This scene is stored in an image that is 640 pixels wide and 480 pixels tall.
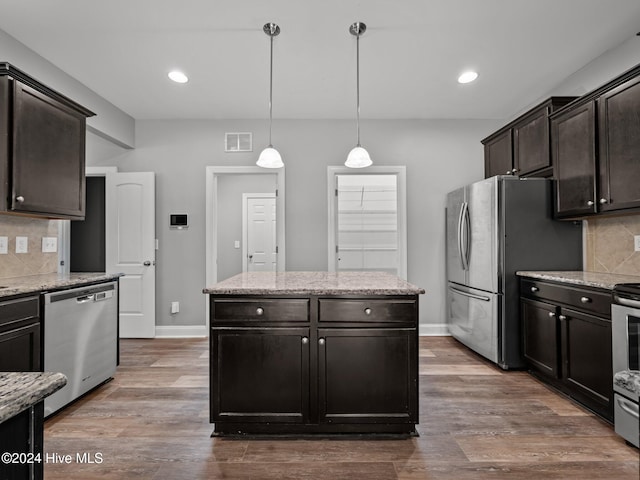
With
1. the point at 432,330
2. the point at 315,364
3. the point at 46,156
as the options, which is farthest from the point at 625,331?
the point at 46,156

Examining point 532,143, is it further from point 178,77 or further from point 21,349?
point 21,349

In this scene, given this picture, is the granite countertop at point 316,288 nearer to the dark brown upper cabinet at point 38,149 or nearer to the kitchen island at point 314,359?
the kitchen island at point 314,359

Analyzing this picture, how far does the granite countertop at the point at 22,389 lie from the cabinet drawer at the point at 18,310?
1.76 meters

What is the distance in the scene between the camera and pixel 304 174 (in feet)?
15.4

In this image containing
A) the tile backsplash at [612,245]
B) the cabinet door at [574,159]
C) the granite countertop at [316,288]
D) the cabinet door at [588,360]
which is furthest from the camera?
the tile backsplash at [612,245]

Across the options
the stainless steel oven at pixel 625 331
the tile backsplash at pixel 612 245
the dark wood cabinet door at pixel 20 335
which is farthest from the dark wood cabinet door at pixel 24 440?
the tile backsplash at pixel 612 245

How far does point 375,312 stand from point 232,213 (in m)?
5.30

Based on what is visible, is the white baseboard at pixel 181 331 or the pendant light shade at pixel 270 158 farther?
the white baseboard at pixel 181 331

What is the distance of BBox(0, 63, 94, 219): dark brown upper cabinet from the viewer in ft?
7.90

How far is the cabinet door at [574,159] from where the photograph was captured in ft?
9.36

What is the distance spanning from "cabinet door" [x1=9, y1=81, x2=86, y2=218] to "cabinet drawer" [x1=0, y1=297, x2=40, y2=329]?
644mm

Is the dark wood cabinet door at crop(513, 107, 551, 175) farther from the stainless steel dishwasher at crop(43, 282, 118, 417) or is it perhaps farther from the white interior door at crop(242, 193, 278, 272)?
the white interior door at crop(242, 193, 278, 272)

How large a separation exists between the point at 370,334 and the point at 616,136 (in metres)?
2.20

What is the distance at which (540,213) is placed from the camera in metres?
3.40
